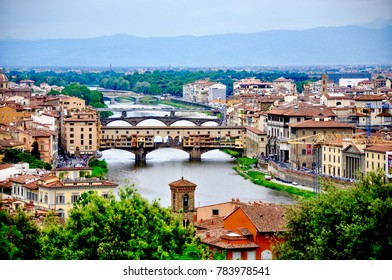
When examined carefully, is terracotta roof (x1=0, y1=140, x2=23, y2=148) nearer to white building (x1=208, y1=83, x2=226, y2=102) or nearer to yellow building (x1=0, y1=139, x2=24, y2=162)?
yellow building (x1=0, y1=139, x2=24, y2=162)

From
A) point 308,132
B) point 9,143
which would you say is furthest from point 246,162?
Answer: point 9,143

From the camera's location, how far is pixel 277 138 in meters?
22.7

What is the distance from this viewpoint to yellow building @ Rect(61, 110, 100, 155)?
22.1 meters

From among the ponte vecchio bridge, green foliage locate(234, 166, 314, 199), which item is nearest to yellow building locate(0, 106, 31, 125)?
the ponte vecchio bridge

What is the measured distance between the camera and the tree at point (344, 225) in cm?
643

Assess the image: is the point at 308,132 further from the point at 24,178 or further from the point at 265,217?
the point at 265,217

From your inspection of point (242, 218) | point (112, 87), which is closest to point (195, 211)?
point (242, 218)

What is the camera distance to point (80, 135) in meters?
22.6

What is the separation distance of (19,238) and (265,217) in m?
2.49

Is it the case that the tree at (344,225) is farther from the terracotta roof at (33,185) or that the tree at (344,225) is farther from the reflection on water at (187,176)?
the reflection on water at (187,176)

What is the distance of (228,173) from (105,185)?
7.71 m

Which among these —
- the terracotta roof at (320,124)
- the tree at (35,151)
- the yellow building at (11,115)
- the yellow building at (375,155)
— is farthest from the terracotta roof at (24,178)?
the terracotta roof at (320,124)

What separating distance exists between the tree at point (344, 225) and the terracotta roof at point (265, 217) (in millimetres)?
720

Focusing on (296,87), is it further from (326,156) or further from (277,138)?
(326,156)
